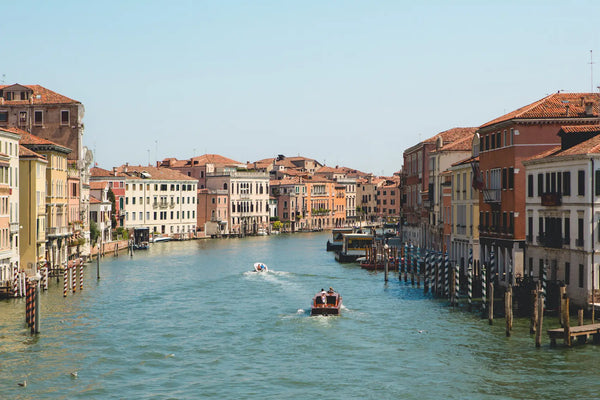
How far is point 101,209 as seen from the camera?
2985 inches

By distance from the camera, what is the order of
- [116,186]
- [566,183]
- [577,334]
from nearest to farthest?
1. [577,334]
2. [566,183]
3. [116,186]

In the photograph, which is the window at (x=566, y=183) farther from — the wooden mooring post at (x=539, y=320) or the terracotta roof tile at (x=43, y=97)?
the terracotta roof tile at (x=43, y=97)

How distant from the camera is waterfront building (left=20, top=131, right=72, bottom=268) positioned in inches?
1965

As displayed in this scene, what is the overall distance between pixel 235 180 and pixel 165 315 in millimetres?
76060

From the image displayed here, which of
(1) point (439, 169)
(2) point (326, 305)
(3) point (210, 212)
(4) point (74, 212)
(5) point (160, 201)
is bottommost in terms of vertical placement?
(2) point (326, 305)

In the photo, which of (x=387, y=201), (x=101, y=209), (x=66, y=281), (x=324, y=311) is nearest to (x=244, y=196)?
(x=101, y=209)

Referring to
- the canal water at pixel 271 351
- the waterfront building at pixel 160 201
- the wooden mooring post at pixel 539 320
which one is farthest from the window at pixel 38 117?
the wooden mooring post at pixel 539 320

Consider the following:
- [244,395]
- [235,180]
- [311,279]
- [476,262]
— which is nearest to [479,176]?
[476,262]

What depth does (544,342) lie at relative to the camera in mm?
27000

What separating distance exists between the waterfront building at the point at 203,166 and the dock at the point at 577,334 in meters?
86.1

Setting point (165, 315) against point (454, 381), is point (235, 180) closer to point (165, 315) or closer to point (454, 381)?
point (165, 315)

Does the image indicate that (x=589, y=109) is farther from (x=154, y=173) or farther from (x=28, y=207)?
(x=154, y=173)

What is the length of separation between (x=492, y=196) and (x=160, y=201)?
205ft

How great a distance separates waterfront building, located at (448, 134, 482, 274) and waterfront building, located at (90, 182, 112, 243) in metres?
30.4
